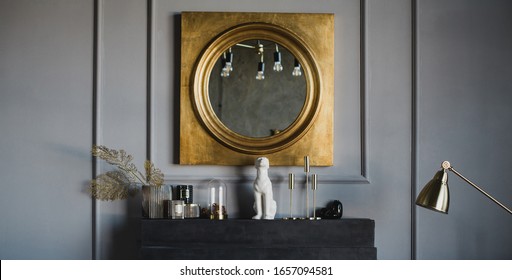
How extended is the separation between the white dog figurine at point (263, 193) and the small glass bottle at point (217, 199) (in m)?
0.17

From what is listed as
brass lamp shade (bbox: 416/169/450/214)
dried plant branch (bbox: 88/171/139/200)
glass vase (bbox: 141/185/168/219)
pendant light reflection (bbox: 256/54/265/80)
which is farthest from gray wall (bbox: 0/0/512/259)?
brass lamp shade (bbox: 416/169/450/214)

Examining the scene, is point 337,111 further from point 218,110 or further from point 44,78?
point 44,78

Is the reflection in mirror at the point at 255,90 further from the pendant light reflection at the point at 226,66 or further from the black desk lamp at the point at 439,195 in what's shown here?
the black desk lamp at the point at 439,195

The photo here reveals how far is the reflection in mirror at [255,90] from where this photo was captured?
11.8 feet

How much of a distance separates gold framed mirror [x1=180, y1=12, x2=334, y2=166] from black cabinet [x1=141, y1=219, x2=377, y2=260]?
38 centimetres

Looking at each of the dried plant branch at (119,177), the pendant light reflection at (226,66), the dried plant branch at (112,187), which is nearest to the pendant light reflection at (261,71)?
the pendant light reflection at (226,66)

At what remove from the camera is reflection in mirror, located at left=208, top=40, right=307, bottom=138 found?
359cm

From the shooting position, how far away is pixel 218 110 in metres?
3.59

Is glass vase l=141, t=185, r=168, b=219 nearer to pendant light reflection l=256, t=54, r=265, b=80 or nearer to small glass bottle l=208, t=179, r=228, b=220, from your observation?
small glass bottle l=208, t=179, r=228, b=220

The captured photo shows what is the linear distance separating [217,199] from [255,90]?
1.97 feet

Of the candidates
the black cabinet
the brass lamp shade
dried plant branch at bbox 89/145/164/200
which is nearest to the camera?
the brass lamp shade

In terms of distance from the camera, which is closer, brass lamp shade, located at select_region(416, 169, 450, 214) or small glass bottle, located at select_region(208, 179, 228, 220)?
brass lamp shade, located at select_region(416, 169, 450, 214)

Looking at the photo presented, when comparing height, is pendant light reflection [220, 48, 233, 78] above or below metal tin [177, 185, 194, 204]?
above
